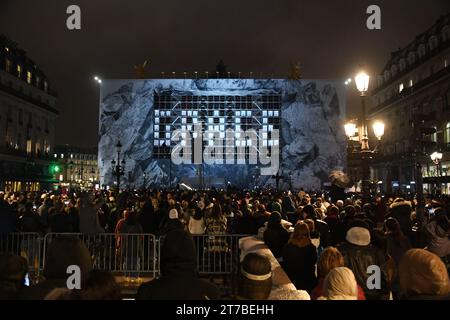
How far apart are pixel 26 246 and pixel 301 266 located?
6.47 meters

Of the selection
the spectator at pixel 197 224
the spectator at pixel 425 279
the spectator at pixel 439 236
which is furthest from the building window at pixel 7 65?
the spectator at pixel 425 279

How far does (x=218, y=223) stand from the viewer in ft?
35.8

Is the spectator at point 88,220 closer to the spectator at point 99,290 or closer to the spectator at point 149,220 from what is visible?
the spectator at point 149,220

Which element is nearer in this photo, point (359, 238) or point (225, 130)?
point (359, 238)

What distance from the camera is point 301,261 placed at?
6258 millimetres

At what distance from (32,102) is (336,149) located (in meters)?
38.5

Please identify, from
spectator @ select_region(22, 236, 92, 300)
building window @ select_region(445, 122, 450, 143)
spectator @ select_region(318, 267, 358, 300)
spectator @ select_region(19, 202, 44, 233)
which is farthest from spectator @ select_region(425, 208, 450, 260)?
building window @ select_region(445, 122, 450, 143)

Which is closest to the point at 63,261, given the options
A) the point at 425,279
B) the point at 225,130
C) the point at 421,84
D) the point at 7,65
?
the point at 425,279

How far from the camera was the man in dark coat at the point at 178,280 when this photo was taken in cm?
332

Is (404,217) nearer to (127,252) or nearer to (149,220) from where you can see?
(127,252)

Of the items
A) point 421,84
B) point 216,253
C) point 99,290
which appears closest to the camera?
point 99,290

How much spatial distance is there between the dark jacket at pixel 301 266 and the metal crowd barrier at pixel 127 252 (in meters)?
3.74

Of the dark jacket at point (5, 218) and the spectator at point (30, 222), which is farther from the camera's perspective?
the spectator at point (30, 222)

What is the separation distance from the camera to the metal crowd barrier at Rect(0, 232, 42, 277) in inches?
373
